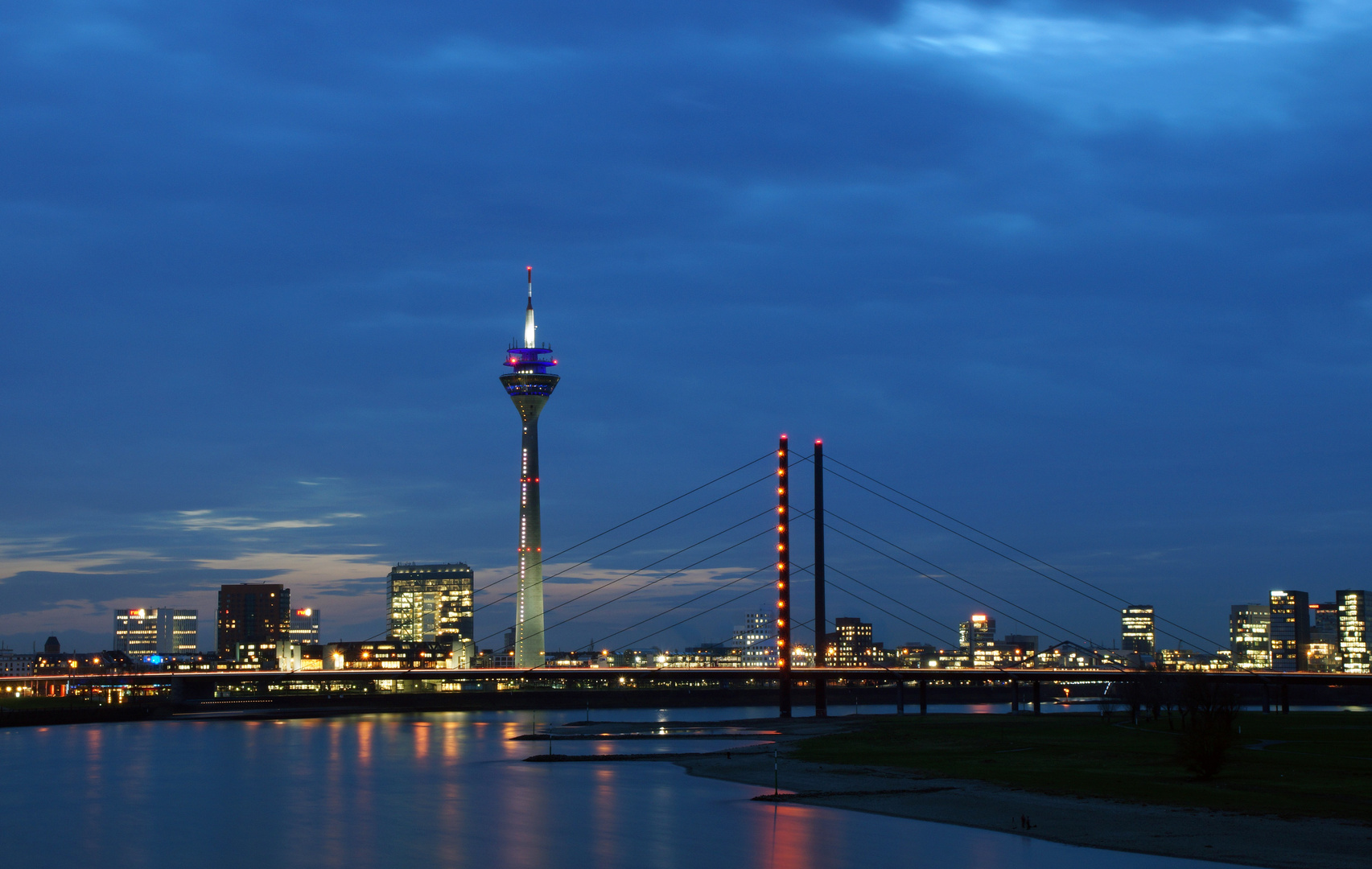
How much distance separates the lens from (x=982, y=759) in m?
53.2

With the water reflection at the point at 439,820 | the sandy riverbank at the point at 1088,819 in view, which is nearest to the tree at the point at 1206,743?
the sandy riverbank at the point at 1088,819

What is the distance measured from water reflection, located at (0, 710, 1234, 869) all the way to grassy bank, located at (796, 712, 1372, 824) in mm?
7479

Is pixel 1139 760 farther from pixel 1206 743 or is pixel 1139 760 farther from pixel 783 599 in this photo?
pixel 783 599

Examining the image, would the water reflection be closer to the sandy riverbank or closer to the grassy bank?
the sandy riverbank

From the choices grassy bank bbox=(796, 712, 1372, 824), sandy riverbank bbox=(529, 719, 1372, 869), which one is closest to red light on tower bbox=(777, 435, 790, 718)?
grassy bank bbox=(796, 712, 1372, 824)

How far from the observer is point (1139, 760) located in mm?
49500

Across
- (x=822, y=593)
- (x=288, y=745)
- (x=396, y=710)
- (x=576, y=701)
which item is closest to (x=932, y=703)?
(x=576, y=701)

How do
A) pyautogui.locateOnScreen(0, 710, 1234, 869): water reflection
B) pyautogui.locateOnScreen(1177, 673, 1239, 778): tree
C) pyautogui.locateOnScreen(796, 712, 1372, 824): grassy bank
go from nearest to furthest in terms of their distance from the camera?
1. pyautogui.locateOnScreen(0, 710, 1234, 869): water reflection
2. pyautogui.locateOnScreen(796, 712, 1372, 824): grassy bank
3. pyautogui.locateOnScreen(1177, 673, 1239, 778): tree

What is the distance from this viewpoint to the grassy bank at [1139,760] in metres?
36.4

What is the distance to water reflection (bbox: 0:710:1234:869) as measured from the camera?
3175 centimetres

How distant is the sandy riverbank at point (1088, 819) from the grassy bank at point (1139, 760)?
1.36 metres

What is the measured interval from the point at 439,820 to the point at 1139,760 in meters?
26.7

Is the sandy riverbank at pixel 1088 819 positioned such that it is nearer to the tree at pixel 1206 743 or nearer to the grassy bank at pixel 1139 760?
the grassy bank at pixel 1139 760

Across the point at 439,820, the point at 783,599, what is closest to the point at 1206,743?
the point at 439,820
